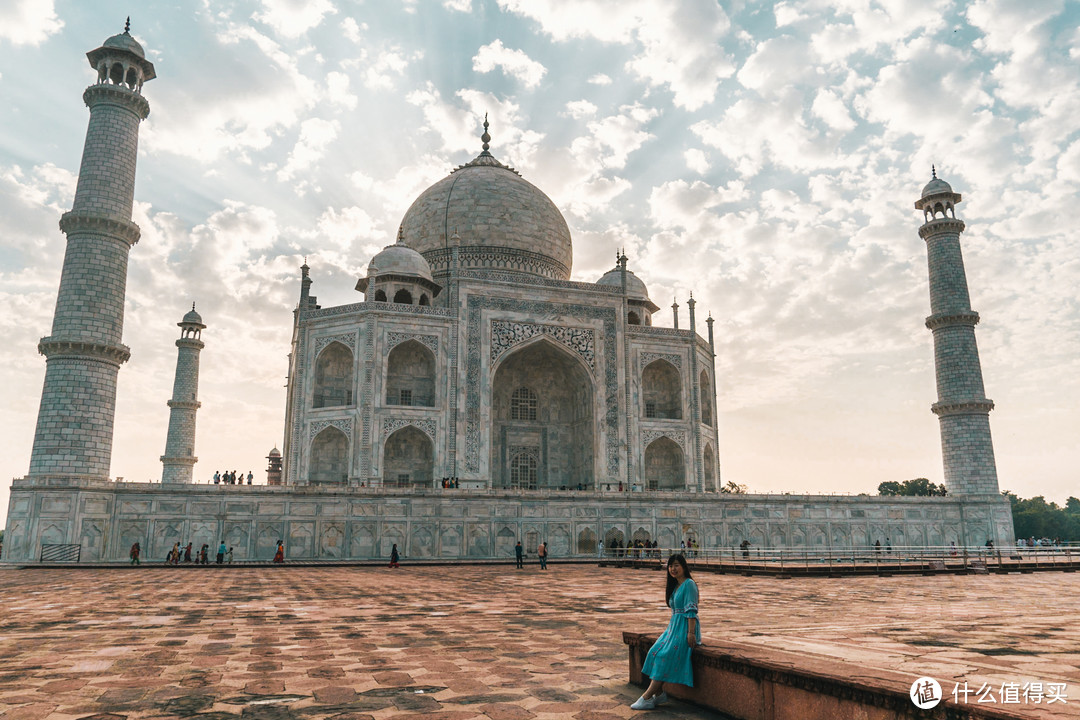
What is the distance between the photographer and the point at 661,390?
32.8m

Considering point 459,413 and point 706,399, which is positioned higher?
point 706,399

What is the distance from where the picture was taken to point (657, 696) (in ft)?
14.0

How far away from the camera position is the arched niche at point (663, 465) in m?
31.2

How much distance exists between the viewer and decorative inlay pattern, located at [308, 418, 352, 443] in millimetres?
26625

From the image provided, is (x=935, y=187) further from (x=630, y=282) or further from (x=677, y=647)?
(x=677, y=647)

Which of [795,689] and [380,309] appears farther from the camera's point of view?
[380,309]

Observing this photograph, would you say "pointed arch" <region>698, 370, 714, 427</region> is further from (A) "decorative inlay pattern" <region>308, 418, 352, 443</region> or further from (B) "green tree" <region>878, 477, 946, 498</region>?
(B) "green tree" <region>878, 477, 946, 498</region>

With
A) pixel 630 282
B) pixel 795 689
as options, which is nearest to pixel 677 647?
pixel 795 689

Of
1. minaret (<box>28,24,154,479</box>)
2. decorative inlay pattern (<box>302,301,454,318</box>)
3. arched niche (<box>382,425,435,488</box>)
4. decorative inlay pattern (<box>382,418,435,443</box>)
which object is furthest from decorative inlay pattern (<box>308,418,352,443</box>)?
minaret (<box>28,24,154,479</box>)

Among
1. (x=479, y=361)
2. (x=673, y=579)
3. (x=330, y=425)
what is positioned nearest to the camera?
(x=673, y=579)

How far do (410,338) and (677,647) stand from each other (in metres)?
24.4

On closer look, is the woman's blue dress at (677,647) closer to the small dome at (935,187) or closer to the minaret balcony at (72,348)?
the minaret balcony at (72,348)

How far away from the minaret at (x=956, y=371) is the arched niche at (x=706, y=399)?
879 cm

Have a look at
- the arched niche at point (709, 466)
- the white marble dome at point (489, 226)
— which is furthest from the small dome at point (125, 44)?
the arched niche at point (709, 466)
